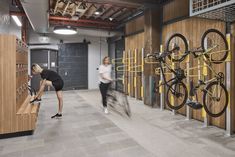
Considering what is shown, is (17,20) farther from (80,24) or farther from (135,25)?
(135,25)

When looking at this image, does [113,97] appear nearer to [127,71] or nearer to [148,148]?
[127,71]

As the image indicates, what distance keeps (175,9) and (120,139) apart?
386 centimetres

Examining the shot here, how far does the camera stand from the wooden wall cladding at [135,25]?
24.2ft

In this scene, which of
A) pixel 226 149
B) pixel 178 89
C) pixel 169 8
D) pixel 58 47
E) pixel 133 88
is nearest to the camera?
pixel 226 149

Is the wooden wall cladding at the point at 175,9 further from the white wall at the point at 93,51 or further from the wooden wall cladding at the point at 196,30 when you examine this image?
the white wall at the point at 93,51

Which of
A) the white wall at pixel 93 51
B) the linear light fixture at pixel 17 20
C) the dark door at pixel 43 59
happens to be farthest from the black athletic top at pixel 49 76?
the white wall at pixel 93 51

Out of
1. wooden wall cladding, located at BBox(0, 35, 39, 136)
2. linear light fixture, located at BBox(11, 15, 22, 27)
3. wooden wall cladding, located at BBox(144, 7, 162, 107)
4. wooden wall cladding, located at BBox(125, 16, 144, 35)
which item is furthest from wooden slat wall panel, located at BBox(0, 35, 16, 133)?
wooden wall cladding, located at BBox(125, 16, 144, 35)

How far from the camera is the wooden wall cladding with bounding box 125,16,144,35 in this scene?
7372 mm

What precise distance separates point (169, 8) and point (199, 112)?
301 centimetres

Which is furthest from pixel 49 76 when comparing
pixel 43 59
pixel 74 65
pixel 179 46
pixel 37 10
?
pixel 74 65

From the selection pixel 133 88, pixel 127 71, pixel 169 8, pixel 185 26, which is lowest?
pixel 133 88

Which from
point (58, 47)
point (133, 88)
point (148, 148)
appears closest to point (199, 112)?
point (148, 148)

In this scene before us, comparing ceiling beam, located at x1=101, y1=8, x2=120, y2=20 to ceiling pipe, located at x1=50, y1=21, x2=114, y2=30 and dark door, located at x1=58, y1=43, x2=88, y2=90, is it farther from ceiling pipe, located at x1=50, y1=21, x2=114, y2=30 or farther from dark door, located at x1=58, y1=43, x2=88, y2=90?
dark door, located at x1=58, y1=43, x2=88, y2=90

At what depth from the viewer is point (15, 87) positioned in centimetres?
374
